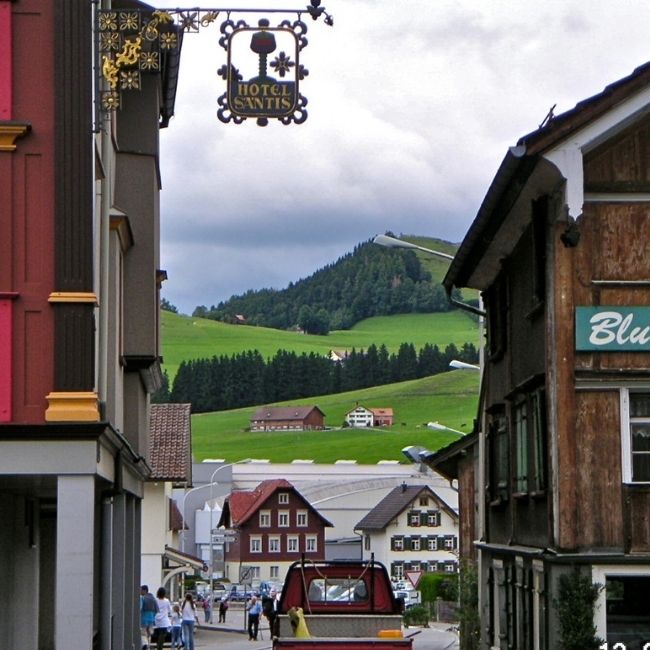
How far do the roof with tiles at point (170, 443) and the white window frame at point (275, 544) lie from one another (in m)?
75.9

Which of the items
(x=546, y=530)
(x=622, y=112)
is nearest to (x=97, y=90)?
(x=622, y=112)

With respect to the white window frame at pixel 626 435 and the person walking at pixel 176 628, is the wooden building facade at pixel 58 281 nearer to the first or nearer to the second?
the white window frame at pixel 626 435

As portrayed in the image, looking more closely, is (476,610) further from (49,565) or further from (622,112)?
(622,112)

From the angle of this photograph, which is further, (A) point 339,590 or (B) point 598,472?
(A) point 339,590

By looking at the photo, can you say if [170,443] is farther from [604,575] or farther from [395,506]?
[395,506]

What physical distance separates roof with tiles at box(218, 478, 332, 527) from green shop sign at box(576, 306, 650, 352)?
10666cm

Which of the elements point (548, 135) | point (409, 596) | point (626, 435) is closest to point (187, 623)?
point (626, 435)

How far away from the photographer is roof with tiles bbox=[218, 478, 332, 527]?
424 feet

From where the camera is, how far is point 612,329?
759 inches

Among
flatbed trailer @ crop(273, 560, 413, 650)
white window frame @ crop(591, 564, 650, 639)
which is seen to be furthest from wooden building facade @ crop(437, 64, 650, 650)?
flatbed trailer @ crop(273, 560, 413, 650)

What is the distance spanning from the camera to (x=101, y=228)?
17781 mm

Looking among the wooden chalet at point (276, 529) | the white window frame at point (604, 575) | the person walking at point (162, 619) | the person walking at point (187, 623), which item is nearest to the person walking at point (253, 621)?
the person walking at point (187, 623)

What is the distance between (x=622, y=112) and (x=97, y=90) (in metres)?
6.67

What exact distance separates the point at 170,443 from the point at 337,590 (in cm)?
2893
